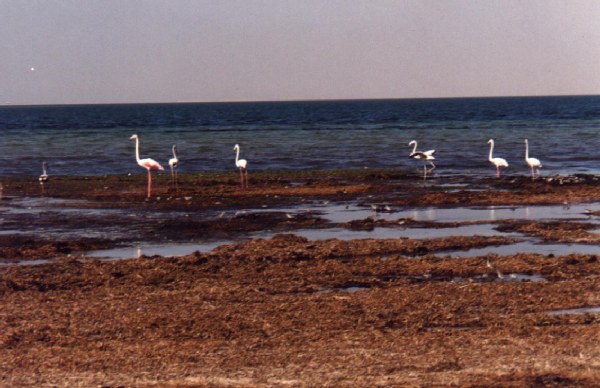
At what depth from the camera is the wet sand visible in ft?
28.5

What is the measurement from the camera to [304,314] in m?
10.9

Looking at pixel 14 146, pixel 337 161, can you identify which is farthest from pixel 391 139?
pixel 14 146

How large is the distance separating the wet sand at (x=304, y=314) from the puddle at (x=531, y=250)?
396 millimetres

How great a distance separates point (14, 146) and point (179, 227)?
43704 millimetres

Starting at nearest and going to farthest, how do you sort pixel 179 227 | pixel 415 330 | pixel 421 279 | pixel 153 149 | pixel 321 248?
pixel 415 330 → pixel 421 279 → pixel 321 248 → pixel 179 227 → pixel 153 149

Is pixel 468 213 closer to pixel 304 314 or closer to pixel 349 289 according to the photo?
pixel 349 289

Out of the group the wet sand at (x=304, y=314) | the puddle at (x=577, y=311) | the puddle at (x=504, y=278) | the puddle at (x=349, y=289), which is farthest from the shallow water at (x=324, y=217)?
the puddle at (x=577, y=311)

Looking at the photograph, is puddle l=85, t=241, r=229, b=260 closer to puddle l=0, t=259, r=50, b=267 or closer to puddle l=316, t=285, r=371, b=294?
puddle l=0, t=259, r=50, b=267

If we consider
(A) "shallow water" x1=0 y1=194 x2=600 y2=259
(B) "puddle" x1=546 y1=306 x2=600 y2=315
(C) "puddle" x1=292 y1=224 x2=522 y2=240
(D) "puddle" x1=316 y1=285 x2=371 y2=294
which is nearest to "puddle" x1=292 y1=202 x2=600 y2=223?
(A) "shallow water" x1=0 y1=194 x2=600 y2=259

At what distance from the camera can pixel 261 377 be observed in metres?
8.51

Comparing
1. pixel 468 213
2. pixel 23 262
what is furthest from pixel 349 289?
pixel 468 213

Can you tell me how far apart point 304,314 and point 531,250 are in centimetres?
605

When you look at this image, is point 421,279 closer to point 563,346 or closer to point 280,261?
point 280,261

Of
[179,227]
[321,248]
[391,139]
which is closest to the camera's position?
[321,248]
